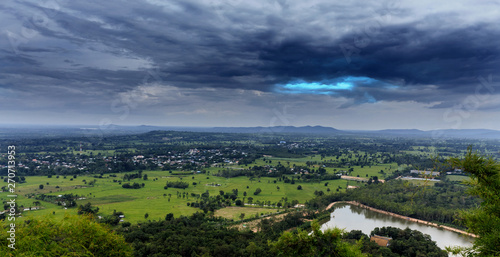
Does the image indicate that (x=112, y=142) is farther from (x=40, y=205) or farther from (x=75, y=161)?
(x=40, y=205)

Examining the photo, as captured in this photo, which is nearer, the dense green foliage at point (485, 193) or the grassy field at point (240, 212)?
the dense green foliage at point (485, 193)

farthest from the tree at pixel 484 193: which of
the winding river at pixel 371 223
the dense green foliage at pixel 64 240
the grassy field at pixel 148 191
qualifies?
the grassy field at pixel 148 191

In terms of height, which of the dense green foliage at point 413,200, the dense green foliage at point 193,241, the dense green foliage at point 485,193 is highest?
the dense green foliage at point 485,193

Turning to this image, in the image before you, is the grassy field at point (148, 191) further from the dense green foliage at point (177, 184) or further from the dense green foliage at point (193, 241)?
the dense green foliage at point (193, 241)

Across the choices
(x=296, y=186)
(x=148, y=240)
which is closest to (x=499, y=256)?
(x=148, y=240)

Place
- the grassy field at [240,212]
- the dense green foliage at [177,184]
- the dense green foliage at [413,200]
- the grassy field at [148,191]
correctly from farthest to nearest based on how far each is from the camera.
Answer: the dense green foliage at [177,184] < the grassy field at [148,191] < the dense green foliage at [413,200] < the grassy field at [240,212]

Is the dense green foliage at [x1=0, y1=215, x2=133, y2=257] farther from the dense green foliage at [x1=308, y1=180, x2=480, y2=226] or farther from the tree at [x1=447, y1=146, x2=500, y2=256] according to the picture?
the dense green foliage at [x1=308, y1=180, x2=480, y2=226]

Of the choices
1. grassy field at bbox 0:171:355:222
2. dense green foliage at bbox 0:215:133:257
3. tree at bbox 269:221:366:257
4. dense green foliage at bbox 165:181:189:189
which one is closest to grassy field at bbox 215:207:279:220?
grassy field at bbox 0:171:355:222

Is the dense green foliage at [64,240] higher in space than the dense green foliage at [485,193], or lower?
lower
